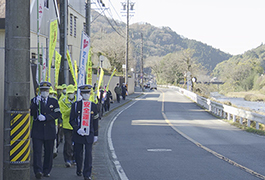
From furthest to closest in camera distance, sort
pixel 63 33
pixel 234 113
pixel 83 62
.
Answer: pixel 234 113
pixel 63 33
pixel 83 62

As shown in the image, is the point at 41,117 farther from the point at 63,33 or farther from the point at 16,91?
the point at 63,33

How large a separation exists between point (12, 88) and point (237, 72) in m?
103

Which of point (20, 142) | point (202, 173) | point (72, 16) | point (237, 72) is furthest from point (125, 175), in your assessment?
point (237, 72)

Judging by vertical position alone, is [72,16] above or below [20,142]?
above

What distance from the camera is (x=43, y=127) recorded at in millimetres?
7656

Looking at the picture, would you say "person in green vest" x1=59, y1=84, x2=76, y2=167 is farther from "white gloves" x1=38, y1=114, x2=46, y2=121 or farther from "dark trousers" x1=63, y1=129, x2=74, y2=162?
"white gloves" x1=38, y1=114, x2=46, y2=121

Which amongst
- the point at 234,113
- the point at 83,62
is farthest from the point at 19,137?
the point at 234,113

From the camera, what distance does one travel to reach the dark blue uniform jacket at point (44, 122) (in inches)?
301

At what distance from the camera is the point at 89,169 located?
746 cm

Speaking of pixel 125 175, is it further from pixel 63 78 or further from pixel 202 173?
pixel 63 78

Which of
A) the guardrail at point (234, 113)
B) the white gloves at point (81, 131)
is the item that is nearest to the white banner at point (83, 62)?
the white gloves at point (81, 131)

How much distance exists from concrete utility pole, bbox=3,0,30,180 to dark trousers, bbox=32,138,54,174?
1811 mm

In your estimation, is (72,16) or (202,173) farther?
(72,16)

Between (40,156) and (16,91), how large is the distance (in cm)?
245
